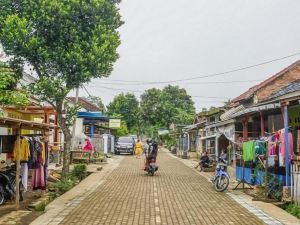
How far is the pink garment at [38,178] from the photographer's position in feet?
46.2

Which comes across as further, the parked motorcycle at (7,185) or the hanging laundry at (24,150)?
the hanging laundry at (24,150)

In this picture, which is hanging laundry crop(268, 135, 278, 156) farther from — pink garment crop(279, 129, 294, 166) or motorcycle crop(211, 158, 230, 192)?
motorcycle crop(211, 158, 230, 192)

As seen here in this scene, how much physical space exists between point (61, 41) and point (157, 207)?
8683 millimetres

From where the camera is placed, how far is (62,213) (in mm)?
11312

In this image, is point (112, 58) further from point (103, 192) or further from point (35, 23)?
point (103, 192)

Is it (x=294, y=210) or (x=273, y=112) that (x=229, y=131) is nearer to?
(x=273, y=112)

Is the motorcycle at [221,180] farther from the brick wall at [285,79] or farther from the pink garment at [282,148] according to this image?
the brick wall at [285,79]

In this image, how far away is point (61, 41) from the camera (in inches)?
699

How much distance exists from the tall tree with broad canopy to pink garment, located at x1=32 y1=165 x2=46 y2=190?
4240mm

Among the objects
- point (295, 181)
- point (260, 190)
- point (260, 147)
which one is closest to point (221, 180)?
point (260, 190)

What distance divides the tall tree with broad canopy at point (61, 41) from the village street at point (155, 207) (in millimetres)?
A: 4578

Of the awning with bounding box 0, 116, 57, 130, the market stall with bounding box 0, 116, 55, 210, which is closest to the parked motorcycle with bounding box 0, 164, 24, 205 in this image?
the market stall with bounding box 0, 116, 55, 210

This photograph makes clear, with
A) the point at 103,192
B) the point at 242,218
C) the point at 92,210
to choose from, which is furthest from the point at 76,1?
the point at 242,218

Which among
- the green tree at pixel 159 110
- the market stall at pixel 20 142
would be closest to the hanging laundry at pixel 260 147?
the market stall at pixel 20 142
